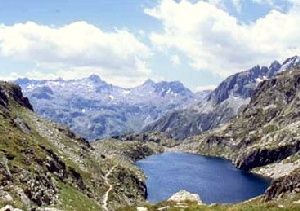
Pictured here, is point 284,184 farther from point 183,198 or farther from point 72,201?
point 183,198

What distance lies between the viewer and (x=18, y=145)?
506 feet

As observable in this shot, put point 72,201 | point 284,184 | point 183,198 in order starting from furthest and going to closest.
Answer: point 284,184 < point 72,201 < point 183,198

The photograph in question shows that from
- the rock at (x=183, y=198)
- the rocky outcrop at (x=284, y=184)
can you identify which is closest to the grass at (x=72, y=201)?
the rocky outcrop at (x=284, y=184)

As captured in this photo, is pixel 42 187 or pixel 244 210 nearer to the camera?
pixel 244 210

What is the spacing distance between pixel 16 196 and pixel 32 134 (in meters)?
104

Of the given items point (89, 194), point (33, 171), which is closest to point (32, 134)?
point (89, 194)

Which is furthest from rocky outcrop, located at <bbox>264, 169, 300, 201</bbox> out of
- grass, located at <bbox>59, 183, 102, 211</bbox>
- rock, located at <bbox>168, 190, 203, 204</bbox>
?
rock, located at <bbox>168, 190, 203, 204</bbox>

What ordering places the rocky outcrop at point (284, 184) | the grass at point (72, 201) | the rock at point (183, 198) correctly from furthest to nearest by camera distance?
1. the rocky outcrop at point (284, 184)
2. the grass at point (72, 201)
3. the rock at point (183, 198)

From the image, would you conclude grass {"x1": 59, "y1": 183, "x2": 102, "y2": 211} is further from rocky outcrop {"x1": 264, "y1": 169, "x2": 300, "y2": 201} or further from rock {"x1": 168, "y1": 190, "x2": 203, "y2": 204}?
rock {"x1": 168, "y1": 190, "x2": 203, "y2": 204}

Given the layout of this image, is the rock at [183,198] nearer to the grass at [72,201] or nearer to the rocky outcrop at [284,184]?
the grass at [72,201]

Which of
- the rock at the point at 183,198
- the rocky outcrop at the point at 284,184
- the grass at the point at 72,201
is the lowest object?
the grass at the point at 72,201

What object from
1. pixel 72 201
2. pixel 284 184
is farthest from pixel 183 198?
pixel 284 184

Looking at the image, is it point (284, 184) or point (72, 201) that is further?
point (284, 184)

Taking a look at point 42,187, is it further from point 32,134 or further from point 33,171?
point 32,134
